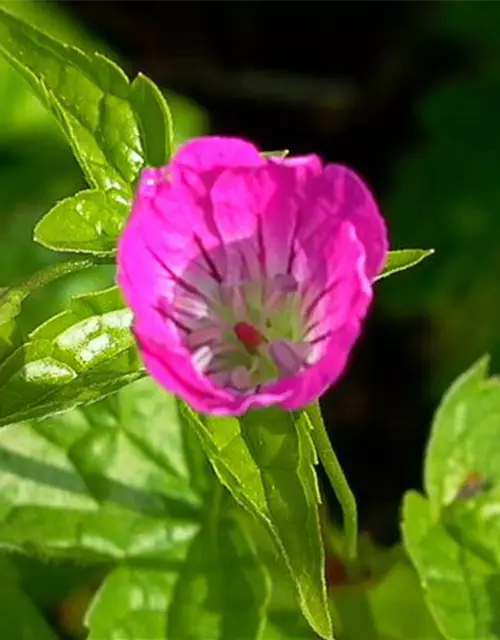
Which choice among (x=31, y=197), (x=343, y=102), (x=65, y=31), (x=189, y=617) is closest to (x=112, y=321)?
(x=189, y=617)

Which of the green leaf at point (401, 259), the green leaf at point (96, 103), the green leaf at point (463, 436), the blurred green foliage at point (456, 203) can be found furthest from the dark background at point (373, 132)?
the green leaf at point (401, 259)

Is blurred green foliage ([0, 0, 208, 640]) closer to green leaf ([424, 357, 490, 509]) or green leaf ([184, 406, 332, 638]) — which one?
green leaf ([424, 357, 490, 509])

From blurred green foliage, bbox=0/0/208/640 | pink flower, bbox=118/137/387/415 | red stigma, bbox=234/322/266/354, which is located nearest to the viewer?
pink flower, bbox=118/137/387/415

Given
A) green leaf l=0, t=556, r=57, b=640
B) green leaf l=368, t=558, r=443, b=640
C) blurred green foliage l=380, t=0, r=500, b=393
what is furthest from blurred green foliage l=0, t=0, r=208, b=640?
green leaf l=368, t=558, r=443, b=640

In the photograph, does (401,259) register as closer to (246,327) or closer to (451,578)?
(246,327)

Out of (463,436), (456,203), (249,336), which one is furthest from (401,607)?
(456,203)

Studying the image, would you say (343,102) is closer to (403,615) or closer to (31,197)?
(31,197)
